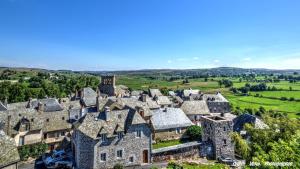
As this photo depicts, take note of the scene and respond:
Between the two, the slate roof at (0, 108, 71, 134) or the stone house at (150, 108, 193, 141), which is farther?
the stone house at (150, 108, 193, 141)

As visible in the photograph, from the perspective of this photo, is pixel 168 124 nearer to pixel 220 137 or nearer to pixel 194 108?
pixel 220 137

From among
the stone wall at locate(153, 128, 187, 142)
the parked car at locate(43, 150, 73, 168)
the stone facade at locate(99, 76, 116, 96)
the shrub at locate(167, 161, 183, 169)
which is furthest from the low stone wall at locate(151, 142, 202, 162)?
the stone facade at locate(99, 76, 116, 96)

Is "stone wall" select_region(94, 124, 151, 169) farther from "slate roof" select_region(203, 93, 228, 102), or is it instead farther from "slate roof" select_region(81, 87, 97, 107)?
"slate roof" select_region(203, 93, 228, 102)

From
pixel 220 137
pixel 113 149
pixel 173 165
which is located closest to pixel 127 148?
pixel 113 149

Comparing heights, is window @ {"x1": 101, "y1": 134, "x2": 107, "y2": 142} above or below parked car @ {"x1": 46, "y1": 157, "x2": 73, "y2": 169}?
above

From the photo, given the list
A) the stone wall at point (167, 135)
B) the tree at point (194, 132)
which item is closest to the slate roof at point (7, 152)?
the stone wall at point (167, 135)

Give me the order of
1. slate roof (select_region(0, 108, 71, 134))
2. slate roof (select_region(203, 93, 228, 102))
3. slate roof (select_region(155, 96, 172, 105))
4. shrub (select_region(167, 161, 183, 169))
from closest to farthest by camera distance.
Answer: shrub (select_region(167, 161, 183, 169))
slate roof (select_region(0, 108, 71, 134))
slate roof (select_region(155, 96, 172, 105))
slate roof (select_region(203, 93, 228, 102))

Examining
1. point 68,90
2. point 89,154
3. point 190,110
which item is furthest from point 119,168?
point 68,90
